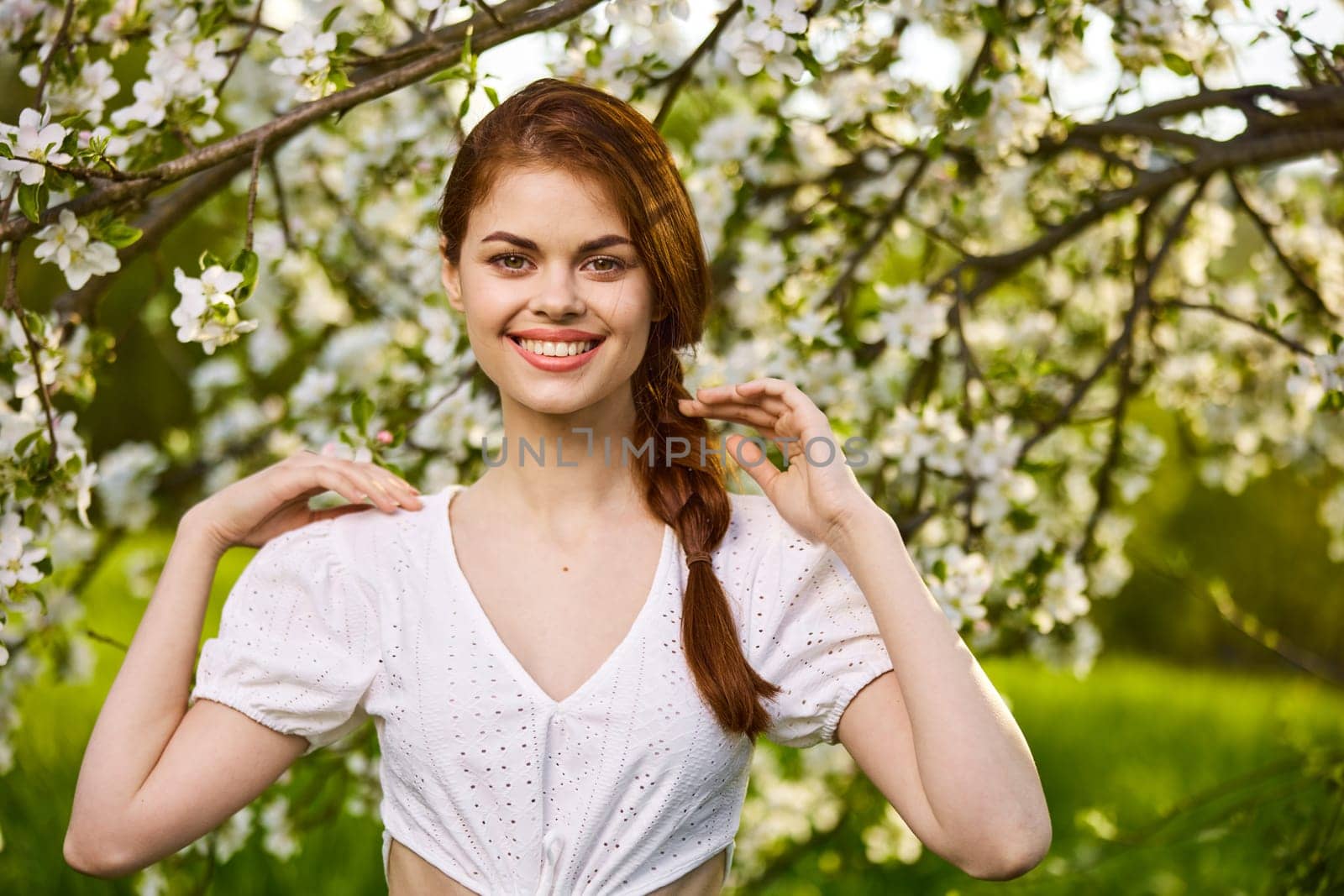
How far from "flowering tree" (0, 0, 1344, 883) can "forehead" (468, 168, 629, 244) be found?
194 mm

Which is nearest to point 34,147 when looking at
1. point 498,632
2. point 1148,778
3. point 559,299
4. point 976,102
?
point 559,299

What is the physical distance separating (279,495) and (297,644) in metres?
0.19

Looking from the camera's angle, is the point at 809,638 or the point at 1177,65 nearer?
the point at 809,638

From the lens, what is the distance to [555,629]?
5.24ft

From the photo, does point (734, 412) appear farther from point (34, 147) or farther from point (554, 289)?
point (34, 147)

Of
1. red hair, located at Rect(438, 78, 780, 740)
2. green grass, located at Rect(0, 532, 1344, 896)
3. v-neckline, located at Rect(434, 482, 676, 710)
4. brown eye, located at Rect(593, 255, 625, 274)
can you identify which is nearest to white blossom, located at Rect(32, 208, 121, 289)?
red hair, located at Rect(438, 78, 780, 740)

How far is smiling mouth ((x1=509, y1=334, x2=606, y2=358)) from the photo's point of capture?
153 cm

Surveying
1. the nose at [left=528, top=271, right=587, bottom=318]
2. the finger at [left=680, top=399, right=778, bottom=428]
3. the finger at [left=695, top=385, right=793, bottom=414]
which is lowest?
the finger at [left=680, top=399, right=778, bottom=428]

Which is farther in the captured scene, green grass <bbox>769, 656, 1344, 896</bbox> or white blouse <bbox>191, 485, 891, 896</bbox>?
green grass <bbox>769, 656, 1344, 896</bbox>

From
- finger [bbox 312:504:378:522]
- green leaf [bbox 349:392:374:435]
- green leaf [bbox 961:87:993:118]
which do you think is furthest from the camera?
green leaf [bbox 961:87:993:118]

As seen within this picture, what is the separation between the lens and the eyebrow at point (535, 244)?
151cm

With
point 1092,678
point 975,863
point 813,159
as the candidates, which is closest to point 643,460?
point 975,863

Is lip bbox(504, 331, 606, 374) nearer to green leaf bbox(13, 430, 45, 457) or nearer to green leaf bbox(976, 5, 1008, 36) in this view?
green leaf bbox(13, 430, 45, 457)

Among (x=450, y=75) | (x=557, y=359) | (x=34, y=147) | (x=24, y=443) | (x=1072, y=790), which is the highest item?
(x=450, y=75)
